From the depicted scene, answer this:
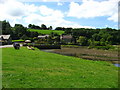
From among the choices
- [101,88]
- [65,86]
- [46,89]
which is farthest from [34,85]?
[101,88]

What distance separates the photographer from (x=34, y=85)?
1103 centimetres

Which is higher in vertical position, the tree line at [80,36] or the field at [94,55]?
the tree line at [80,36]

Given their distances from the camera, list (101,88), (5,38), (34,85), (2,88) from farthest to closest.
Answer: (5,38), (101,88), (34,85), (2,88)

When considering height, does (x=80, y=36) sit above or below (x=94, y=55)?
above

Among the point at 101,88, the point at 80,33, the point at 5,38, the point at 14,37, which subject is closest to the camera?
the point at 101,88

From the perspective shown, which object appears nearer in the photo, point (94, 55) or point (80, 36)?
point (94, 55)

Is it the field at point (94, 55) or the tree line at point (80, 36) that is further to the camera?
the tree line at point (80, 36)

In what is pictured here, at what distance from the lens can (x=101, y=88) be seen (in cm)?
1201

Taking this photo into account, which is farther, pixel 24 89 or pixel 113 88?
pixel 113 88

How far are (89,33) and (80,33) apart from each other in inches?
451

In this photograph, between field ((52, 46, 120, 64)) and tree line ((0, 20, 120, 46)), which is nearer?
field ((52, 46, 120, 64))

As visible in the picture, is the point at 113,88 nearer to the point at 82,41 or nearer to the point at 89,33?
the point at 82,41

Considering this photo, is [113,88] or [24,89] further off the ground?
[24,89]

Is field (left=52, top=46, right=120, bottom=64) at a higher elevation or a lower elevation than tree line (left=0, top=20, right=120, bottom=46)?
lower
